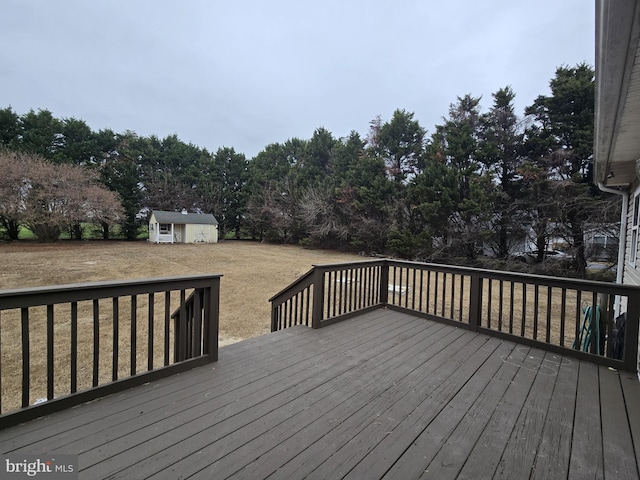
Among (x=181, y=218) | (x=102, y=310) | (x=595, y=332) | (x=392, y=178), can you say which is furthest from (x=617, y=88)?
(x=181, y=218)

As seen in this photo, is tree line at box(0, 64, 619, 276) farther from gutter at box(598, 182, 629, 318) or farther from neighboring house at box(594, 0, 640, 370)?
neighboring house at box(594, 0, 640, 370)

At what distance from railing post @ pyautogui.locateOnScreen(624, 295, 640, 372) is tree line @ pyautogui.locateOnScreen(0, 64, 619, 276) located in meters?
8.35

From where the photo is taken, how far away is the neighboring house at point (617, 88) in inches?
51.7

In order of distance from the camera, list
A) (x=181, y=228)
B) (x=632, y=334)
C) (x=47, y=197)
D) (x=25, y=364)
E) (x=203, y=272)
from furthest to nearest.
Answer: (x=181, y=228) → (x=47, y=197) → (x=203, y=272) → (x=632, y=334) → (x=25, y=364)

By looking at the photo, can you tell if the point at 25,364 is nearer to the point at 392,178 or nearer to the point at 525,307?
the point at 525,307

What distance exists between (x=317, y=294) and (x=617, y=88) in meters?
3.12

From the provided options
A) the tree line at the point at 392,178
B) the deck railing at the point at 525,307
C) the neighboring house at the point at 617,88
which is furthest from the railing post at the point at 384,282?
the tree line at the point at 392,178

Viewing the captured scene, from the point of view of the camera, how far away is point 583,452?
154 cm

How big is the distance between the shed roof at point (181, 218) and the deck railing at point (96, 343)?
19.4m

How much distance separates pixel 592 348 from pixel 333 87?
70.2 ft

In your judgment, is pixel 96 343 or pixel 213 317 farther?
pixel 213 317

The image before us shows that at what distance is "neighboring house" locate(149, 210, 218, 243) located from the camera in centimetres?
2292

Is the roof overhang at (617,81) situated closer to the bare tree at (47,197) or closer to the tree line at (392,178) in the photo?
the tree line at (392,178)

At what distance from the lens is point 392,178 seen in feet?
56.5
